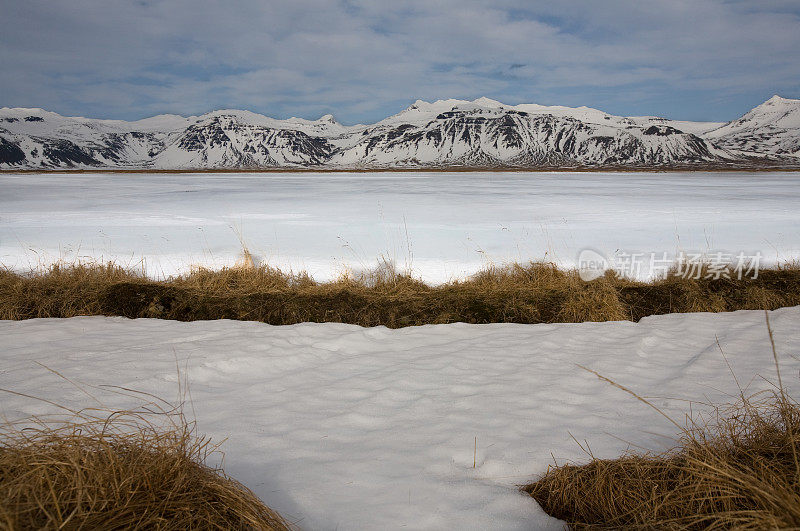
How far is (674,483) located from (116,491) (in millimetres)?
2473

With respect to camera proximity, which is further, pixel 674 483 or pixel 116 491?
pixel 674 483

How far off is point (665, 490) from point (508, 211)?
41.4 feet

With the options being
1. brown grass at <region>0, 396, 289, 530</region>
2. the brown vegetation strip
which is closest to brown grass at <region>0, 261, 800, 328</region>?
the brown vegetation strip

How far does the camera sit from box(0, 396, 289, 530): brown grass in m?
1.64

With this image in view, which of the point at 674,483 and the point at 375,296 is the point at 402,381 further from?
the point at 375,296

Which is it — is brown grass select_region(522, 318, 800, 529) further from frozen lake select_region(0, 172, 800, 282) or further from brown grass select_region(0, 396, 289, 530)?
frozen lake select_region(0, 172, 800, 282)

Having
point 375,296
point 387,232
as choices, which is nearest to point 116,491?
point 375,296

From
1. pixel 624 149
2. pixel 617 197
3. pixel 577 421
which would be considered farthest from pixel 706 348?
pixel 624 149

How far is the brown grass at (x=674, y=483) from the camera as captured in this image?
6.77ft

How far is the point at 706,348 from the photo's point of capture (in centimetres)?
481

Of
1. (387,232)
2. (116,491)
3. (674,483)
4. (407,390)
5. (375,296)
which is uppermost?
(387,232)

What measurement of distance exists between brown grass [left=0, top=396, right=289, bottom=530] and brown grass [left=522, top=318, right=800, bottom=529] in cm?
142

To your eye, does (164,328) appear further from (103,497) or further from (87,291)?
(103,497)

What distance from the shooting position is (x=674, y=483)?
2363 millimetres
